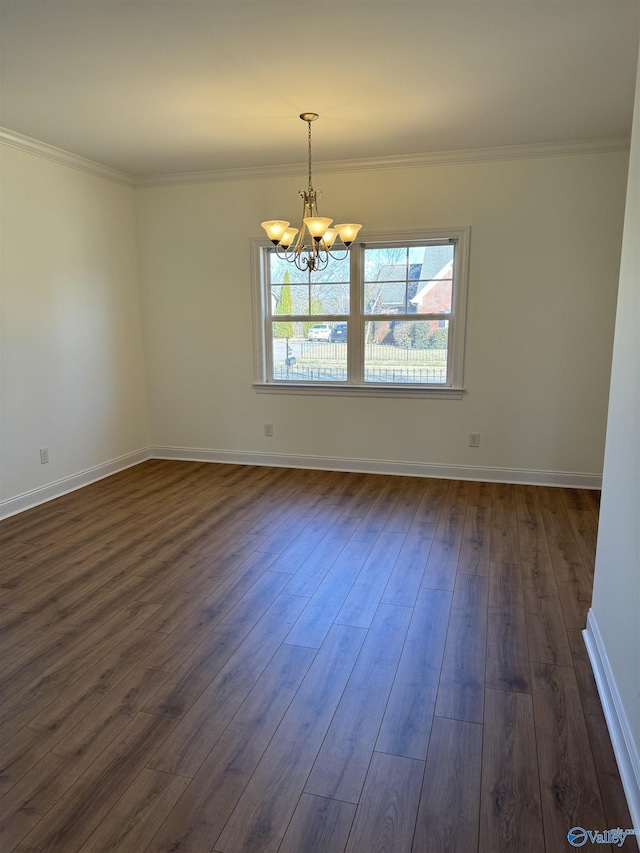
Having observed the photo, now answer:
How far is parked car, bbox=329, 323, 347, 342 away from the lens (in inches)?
189

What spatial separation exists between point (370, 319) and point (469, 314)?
2.77 ft

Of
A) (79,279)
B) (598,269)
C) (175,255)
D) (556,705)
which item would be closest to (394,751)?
(556,705)

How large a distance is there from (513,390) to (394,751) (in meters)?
3.32

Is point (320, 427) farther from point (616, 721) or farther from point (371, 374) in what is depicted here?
A: point (616, 721)

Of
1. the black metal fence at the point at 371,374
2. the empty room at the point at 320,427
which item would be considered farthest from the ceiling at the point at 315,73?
the black metal fence at the point at 371,374

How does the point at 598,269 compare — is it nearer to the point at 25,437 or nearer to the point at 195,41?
the point at 195,41

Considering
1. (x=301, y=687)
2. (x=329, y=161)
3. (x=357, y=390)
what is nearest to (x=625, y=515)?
(x=301, y=687)

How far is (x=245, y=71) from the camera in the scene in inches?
108

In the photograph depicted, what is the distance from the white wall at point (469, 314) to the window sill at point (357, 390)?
67 mm

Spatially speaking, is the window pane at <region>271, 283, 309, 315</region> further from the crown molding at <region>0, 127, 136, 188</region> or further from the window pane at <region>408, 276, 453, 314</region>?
the crown molding at <region>0, 127, 136, 188</region>

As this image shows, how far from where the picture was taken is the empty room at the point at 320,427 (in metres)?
1.71

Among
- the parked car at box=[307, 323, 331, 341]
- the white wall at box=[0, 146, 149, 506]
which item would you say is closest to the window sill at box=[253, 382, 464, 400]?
the parked car at box=[307, 323, 331, 341]

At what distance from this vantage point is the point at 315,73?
2.78m

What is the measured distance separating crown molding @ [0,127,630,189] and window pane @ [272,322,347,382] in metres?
1.31
